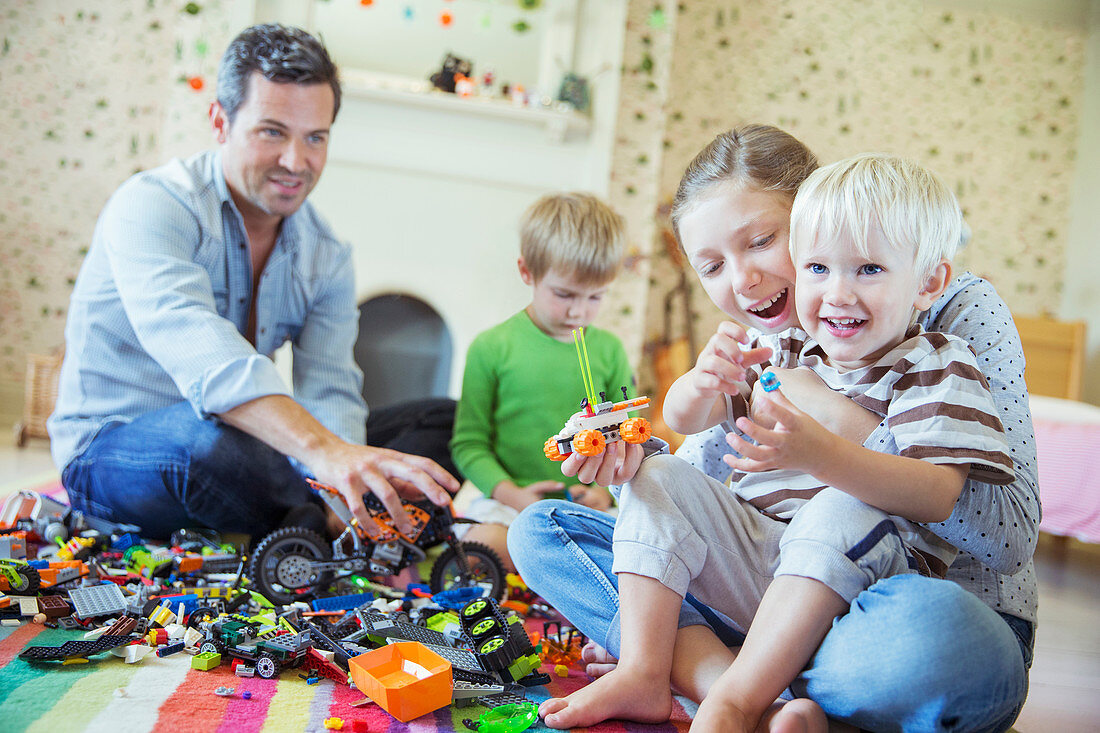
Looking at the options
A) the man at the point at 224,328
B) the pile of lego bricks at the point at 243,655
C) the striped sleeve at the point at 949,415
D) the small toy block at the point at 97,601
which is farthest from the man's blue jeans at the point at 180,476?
the striped sleeve at the point at 949,415

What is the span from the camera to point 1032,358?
351 centimetres

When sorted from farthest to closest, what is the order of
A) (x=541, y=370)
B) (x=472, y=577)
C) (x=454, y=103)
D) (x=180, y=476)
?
(x=454, y=103) → (x=541, y=370) → (x=180, y=476) → (x=472, y=577)

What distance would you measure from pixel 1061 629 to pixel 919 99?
289 centimetres

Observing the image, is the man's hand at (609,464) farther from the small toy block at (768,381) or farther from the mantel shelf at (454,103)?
the mantel shelf at (454,103)

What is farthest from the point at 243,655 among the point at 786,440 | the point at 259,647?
the point at 786,440

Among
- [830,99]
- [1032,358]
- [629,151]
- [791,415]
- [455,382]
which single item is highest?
[830,99]

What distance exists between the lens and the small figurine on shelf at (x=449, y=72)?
9.80 feet

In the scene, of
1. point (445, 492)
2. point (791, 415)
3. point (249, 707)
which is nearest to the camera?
point (791, 415)

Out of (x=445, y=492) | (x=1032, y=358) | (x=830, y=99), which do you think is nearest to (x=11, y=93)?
(x=445, y=492)

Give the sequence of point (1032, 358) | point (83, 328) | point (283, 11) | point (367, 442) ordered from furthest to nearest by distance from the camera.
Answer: point (1032, 358)
point (283, 11)
point (367, 442)
point (83, 328)

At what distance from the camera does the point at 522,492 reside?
58.4 inches

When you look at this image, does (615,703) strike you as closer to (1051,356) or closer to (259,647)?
(259,647)

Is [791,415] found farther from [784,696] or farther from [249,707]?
[249,707]

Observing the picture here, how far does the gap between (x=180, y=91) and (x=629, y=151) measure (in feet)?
5.52
